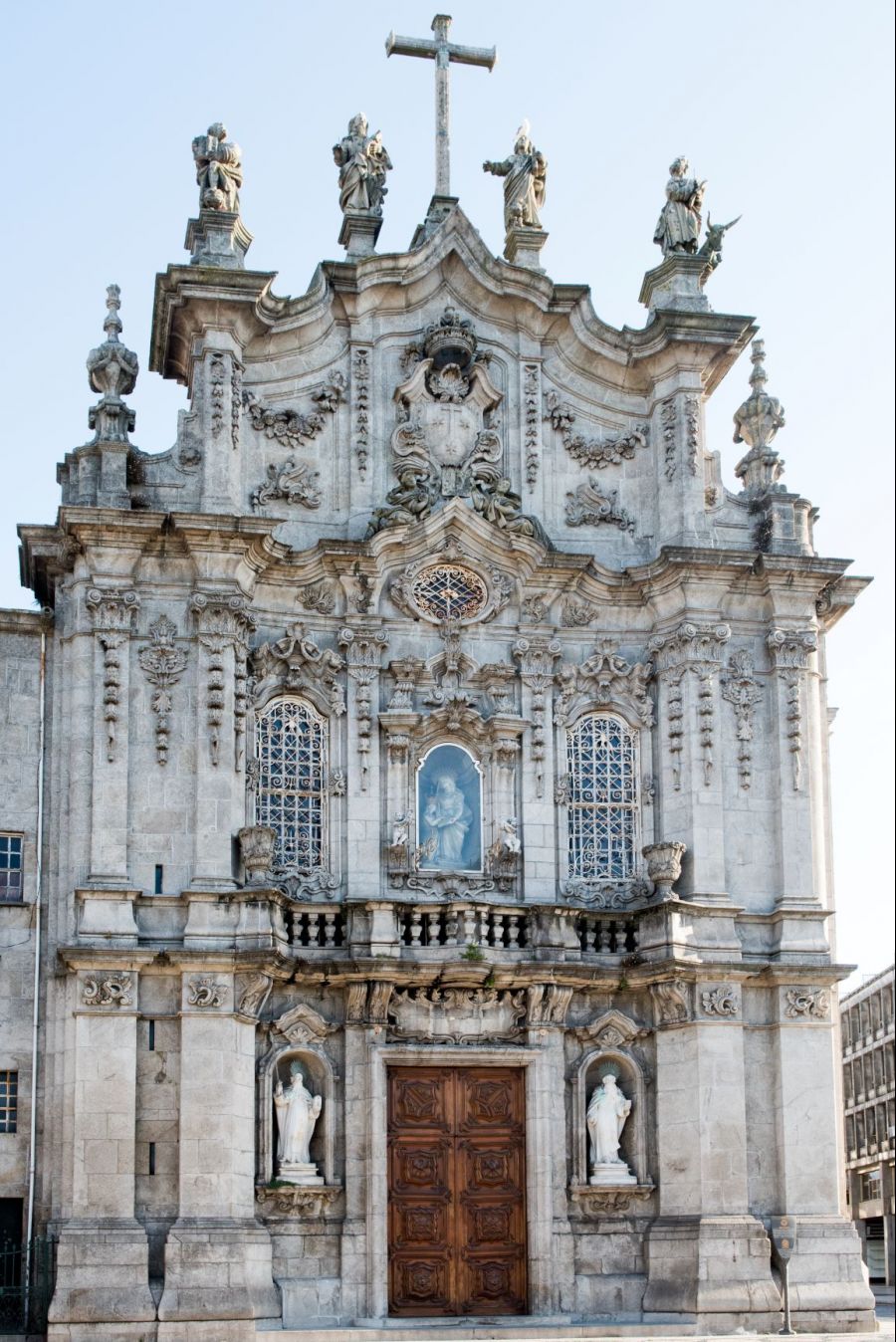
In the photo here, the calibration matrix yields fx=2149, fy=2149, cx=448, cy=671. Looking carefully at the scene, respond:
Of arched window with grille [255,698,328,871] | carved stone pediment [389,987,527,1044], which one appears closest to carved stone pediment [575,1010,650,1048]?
carved stone pediment [389,987,527,1044]

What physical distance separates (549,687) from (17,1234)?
A: 9600 millimetres

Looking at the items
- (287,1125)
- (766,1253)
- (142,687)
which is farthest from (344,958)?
(766,1253)

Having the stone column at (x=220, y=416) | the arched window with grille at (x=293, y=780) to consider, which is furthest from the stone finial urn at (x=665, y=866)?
the stone column at (x=220, y=416)

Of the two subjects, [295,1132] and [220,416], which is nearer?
[295,1132]

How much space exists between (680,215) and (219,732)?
33.1ft

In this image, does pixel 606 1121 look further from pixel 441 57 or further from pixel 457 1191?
pixel 441 57

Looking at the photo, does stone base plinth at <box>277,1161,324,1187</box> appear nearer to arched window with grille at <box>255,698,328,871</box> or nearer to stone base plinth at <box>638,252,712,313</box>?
arched window with grille at <box>255,698,328,871</box>

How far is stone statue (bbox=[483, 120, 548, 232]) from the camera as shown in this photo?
3022 centimetres

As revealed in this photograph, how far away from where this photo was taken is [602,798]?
1123 inches

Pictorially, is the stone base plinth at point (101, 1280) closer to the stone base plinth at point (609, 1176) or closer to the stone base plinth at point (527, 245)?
the stone base plinth at point (609, 1176)

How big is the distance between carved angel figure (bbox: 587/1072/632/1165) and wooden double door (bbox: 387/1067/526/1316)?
2.99 ft

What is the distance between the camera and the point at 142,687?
26.9 metres

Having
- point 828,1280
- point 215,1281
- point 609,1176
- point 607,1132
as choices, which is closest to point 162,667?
point 215,1281

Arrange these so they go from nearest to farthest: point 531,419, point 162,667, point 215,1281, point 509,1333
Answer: point 215,1281, point 509,1333, point 162,667, point 531,419
